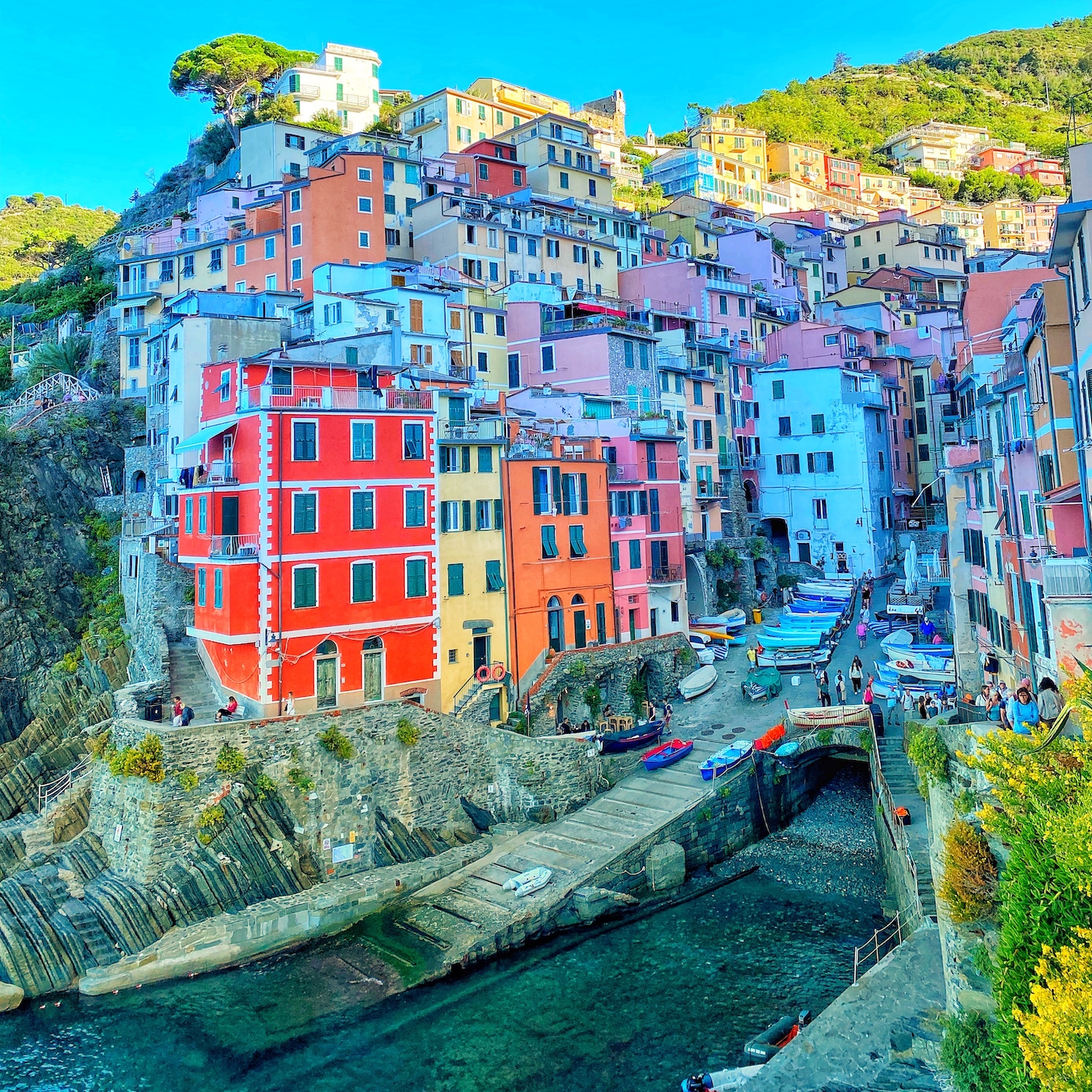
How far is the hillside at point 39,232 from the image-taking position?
3664 inches

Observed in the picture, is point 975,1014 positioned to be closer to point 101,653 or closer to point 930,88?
point 101,653

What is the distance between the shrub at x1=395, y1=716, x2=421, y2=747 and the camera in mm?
33406

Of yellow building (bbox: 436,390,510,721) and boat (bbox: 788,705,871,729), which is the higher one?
yellow building (bbox: 436,390,510,721)

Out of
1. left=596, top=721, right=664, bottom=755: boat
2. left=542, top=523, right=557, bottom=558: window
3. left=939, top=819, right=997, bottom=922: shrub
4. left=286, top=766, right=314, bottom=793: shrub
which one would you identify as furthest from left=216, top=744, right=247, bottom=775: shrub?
left=939, top=819, right=997, bottom=922: shrub

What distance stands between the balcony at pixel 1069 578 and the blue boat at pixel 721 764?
50.1 ft

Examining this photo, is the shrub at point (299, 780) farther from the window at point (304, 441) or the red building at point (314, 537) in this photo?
the window at point (304, 441)

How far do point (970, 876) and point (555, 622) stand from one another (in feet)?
87.0

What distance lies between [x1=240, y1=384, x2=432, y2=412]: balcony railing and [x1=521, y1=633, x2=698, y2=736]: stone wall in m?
13.0

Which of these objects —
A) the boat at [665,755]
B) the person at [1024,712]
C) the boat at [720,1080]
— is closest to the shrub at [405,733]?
the boat at [665,755]

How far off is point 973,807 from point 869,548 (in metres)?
46.0

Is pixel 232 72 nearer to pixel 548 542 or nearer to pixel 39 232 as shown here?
pixel 39 232

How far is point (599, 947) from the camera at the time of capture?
2786 cm

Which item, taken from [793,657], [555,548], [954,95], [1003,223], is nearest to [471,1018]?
[555,548]

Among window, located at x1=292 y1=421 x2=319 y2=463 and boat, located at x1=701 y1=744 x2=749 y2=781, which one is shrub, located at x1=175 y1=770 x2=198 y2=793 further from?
boat, located at x1=701 y1=744 x2=749 y2=781
